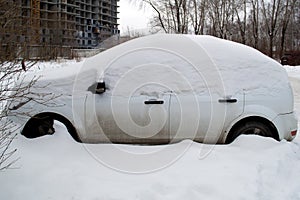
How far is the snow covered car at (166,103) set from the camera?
439cm

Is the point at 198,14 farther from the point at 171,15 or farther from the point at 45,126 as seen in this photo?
the point at 45,126

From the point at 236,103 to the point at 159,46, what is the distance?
1.35m

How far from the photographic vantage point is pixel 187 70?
4492 mm

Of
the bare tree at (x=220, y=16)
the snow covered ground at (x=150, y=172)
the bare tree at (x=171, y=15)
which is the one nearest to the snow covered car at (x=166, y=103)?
the snow covered ground at (x=150, y=172)

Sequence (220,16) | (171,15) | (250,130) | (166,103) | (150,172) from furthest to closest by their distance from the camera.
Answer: (220,16) < (171,15) < (250,130) < (166,103) < (150,172)

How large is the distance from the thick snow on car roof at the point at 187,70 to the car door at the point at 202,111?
0.31 feet

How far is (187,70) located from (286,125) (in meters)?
1.56

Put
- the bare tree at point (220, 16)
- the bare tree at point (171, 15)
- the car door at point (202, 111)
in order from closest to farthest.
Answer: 1. the car door at point (202, 111)
2. the bare tree at point (171, 15)
3. the bare tree at point (220, 16)

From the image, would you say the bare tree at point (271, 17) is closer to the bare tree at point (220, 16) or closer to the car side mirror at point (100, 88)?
the bare tree at point (220, 16)

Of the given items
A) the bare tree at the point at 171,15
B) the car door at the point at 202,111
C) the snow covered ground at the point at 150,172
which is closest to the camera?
the snow covered ground at the point at 150,172

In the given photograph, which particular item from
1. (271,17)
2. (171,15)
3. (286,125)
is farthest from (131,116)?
(271,17)

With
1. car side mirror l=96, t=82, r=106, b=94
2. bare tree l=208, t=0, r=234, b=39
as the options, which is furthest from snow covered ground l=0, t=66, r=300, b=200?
bare tree l=208, t=0, r=234, b=39

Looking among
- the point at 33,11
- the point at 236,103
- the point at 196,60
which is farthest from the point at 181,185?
the point at 33,11

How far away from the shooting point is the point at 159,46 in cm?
475
